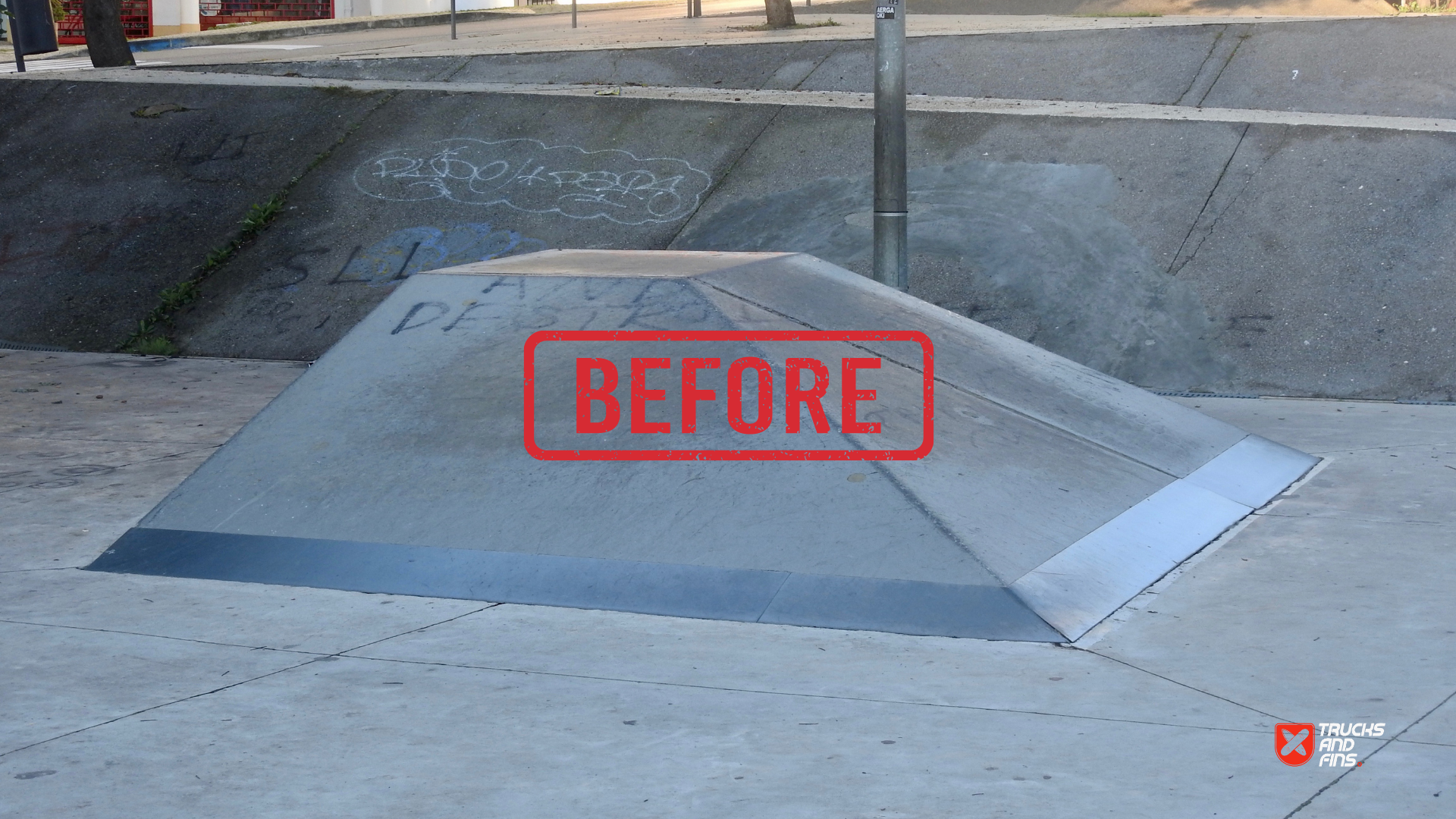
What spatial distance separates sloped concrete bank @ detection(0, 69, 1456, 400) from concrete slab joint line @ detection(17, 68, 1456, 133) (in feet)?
0.72

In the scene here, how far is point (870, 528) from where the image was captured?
454cm

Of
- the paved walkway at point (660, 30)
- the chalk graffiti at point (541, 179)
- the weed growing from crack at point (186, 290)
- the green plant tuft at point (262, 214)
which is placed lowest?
the weed growing from crack at point (186, 290)

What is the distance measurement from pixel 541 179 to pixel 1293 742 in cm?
890

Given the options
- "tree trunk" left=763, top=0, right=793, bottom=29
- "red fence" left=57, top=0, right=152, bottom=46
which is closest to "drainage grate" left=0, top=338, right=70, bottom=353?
"tree trunk" left=763, top=0, right=793, bottom=29

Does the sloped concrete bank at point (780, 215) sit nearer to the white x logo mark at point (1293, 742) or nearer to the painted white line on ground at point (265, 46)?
the white x logo mark at point (1293, 742)

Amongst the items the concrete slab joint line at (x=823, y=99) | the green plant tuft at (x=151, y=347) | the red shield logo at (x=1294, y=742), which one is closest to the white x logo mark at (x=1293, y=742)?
the red shield logo at (x=1294, y=742)

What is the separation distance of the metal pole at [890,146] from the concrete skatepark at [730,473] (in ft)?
3.45

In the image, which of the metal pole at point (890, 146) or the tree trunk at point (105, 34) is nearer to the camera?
the metal pole at point (890, 146)

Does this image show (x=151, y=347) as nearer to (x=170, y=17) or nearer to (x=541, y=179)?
(x=541, y=179)

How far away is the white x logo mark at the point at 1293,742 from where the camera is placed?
3205mm

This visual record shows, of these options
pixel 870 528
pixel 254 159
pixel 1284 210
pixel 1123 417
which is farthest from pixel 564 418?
pixel 254 159

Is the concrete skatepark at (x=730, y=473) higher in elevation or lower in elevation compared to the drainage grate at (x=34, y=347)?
higher

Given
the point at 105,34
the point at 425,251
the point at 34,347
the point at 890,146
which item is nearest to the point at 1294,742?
the point at 890,146

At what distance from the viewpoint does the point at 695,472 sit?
4.89 metres
